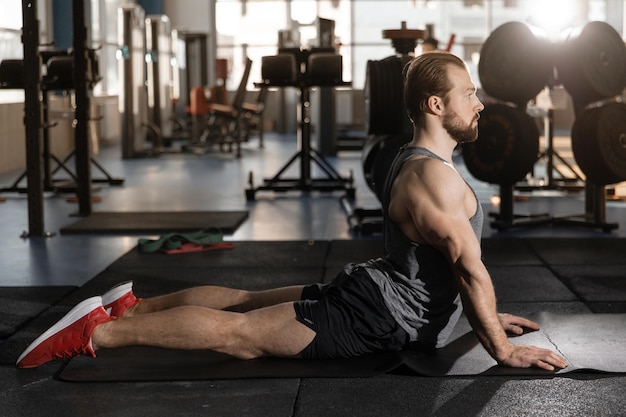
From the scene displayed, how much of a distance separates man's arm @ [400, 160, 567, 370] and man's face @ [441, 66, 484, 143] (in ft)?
0.41

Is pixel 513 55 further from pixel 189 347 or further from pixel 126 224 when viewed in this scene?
pixel 189 347

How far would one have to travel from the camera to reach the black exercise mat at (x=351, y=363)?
269 cm

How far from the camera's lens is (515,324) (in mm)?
3100

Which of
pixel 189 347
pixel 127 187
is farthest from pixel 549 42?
pixel 127 187

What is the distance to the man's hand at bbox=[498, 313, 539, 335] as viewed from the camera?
302cm

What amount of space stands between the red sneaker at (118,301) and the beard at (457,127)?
105cm

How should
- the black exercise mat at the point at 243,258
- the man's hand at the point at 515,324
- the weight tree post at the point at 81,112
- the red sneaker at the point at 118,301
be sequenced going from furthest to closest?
the weight tree post at the point at 81,112 < the black exercise mat at the point at 243,258 < the man's hand at the point at 515,324 < the red sneaker at the point at 118,301

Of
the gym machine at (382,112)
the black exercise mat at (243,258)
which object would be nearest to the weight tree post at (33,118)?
the black exercise mat at (243,258)

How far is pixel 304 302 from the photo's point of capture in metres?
2.75

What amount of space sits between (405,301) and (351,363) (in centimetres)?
23

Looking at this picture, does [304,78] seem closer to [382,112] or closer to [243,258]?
[382,112]

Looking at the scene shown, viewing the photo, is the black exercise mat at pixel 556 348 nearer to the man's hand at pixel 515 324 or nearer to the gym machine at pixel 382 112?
the man's hand at pixel 515 324

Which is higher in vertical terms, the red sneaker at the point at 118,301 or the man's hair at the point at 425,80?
the man's hair at the point at 425,80

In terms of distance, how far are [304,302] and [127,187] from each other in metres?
5.48
